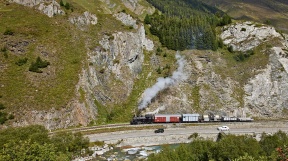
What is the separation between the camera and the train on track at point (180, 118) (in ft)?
253

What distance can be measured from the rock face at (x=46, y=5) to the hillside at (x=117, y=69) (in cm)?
35

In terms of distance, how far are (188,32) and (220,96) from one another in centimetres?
3679

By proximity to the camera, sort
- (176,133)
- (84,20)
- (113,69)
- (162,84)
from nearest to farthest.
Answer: (176,133)
(113,69)
(162,84)
(84,20)

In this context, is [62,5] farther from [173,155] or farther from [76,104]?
[173,155]

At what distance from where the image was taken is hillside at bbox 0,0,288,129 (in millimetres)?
71125

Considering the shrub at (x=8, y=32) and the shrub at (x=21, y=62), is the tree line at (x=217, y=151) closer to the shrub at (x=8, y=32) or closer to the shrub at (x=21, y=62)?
the shrub at (x=21, y=62)

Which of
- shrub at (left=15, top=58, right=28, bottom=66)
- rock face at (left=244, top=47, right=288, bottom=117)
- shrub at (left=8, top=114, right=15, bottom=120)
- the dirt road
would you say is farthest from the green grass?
rock face at (left=244, top=47, right=288, bottom=117)

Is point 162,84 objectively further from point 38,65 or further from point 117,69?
point 38,65

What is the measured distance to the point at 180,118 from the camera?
80.2 meters

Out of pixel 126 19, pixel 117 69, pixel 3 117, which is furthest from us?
pixel 126 19

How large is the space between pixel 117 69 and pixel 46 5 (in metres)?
34.0

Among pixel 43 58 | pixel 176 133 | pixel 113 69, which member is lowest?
pixel 176 133

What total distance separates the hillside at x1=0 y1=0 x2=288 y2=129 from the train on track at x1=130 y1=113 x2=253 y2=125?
6.85 m

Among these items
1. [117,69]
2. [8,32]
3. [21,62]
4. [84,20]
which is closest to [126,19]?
[84,20]
